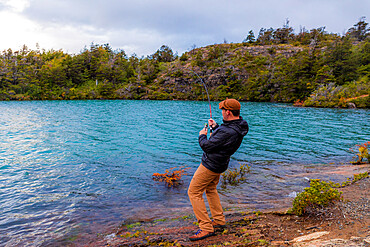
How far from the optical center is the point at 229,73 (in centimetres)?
8338

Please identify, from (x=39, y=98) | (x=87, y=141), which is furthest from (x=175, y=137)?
(x=39, y=98)

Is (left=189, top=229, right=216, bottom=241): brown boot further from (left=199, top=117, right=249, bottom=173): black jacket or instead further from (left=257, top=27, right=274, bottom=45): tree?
(left=257, top=27, right=274, bottom=45): tree

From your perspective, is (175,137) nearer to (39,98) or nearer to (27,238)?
(27,238)

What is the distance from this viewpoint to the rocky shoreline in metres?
3.42

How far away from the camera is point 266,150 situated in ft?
43.9

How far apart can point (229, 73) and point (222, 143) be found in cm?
8371

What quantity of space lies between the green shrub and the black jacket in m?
1.97

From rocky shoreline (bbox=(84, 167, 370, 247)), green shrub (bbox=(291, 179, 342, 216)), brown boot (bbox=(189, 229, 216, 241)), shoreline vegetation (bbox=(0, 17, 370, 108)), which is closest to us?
rocky shoreline (bbox=(84, 167, 370, 247))

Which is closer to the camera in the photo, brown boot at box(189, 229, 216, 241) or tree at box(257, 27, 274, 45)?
brown boot at box(189, 229, 216, 241)

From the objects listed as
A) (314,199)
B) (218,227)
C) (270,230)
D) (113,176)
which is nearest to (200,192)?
(218,227)

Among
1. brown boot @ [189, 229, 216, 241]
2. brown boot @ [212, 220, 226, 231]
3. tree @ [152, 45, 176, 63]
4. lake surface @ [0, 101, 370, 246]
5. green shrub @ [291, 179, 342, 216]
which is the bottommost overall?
lake surface @ [0, 101, 370, 246]

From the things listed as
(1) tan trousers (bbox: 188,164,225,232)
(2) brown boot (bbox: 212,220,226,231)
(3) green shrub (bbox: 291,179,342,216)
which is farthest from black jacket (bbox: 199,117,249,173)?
(3) green shrub (bbox: 291,179,342,216)

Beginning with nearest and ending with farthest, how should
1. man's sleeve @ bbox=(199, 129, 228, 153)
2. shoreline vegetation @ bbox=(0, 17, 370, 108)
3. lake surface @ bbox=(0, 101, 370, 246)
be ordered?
1. man's sleeve @ bbox=(199, 129, 228, 153)
2. lake surface @ bbox=(0, 101, 370, 246)
3. shoreline vegetation @ bbox=(0, 17, 370, 108)

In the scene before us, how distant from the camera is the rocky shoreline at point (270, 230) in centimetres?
342
